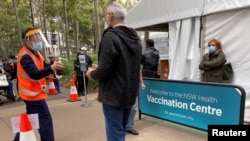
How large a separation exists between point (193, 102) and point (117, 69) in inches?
84.8

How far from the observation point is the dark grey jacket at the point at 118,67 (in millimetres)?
2584

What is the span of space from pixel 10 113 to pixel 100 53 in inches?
237

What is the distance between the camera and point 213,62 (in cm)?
509

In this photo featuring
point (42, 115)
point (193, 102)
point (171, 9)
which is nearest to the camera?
point (42, 115)

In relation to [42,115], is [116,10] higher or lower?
higher

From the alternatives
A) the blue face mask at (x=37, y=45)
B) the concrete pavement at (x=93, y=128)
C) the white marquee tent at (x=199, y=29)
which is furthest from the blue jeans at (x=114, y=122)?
the white marquee tent at (x=199, y=29)

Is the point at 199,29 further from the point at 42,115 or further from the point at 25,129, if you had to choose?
the point at 25,129

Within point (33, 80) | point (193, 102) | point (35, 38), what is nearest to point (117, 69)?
point (33, 80)

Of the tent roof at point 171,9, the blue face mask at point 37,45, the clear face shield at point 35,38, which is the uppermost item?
the tent roof at point 171,9

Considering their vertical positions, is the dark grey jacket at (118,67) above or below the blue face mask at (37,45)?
below

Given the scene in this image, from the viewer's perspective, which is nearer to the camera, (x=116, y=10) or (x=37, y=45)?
(x=116, y=10)

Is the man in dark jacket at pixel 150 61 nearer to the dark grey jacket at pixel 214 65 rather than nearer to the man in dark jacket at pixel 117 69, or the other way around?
the dark grey jacket at pixel 214 65

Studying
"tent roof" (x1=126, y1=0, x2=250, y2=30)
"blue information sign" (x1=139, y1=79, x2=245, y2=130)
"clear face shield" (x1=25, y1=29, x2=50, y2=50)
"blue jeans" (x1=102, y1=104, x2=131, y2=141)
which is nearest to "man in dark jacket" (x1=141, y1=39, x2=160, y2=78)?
"blue information sign" (x1=139, y1=79, x2=245, y2=130)

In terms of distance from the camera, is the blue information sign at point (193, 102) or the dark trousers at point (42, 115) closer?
the dark trousers at point (42, 115)
